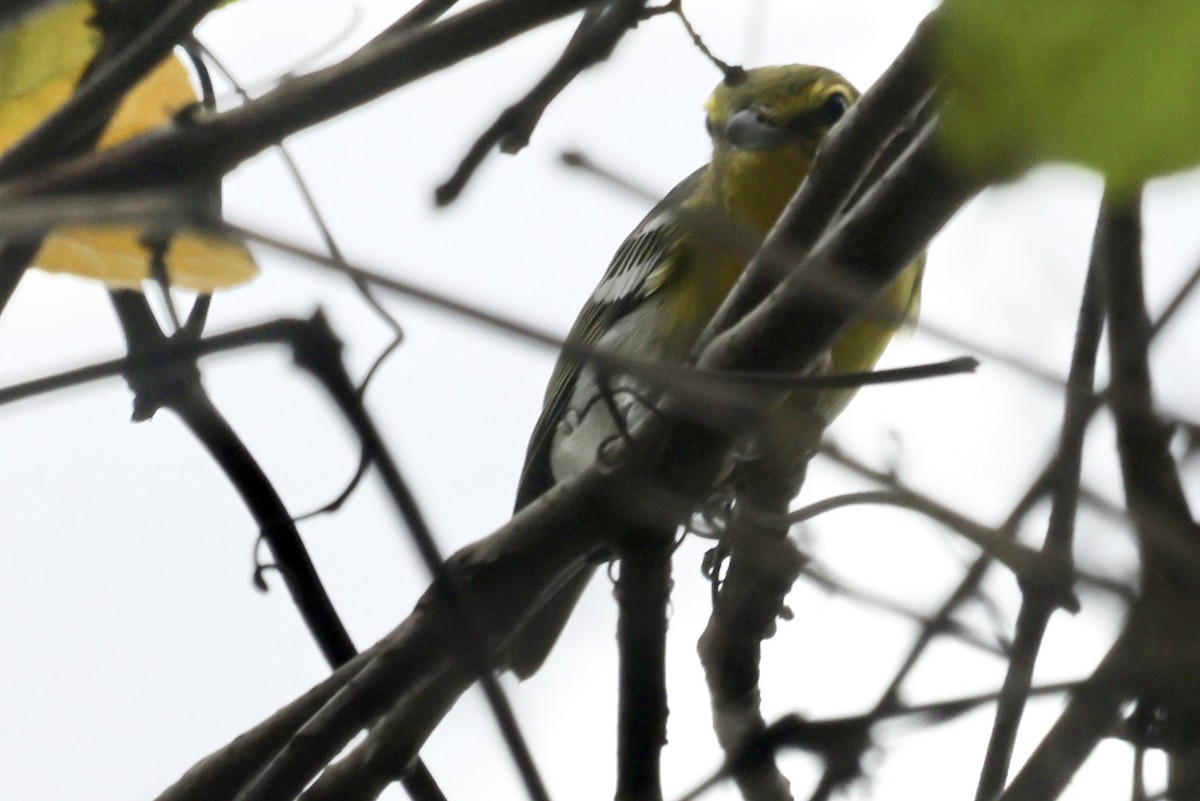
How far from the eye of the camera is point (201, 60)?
2.00 meters

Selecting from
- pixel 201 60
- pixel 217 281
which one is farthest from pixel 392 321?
pixel 201 60

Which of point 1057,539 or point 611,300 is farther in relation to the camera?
point 611,300

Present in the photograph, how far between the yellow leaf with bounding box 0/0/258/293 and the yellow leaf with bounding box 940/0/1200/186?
49.3 inches

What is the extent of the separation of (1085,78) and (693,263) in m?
3.43

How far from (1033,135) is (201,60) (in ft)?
5.61

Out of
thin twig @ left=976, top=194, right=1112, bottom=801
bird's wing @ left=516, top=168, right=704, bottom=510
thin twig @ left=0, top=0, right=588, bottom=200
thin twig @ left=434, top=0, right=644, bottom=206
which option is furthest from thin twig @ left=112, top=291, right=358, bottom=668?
bird's wing @ left=516, top=168, right=704, bottom=510

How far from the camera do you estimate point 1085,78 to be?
0.50 m

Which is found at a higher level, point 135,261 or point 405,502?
point 135,261

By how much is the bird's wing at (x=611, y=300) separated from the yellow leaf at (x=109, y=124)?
2.17 metres

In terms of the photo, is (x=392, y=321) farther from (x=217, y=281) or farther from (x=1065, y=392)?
(x=217, y=281)

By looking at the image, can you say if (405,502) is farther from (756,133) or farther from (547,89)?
(756,133)

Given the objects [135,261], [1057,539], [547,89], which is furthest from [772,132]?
[1057,539]

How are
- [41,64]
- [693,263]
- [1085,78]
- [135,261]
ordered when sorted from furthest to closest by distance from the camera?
[693,263] → [135,261] → [41,64] → [1085,78]

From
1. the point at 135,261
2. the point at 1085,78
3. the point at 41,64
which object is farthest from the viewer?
the point at 135,261
